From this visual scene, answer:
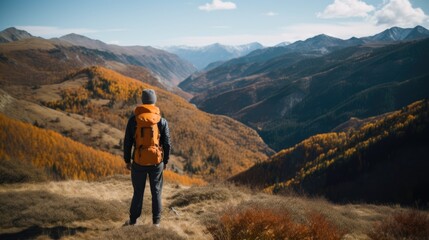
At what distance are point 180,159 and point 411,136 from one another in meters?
100

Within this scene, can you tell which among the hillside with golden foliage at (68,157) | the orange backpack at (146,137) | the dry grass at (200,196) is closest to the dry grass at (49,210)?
the dry grass at (200,196)

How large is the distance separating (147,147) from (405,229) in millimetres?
8570

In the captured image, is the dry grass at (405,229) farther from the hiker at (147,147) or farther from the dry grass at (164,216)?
the hiker at (147,147)

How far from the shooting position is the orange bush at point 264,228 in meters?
8.33

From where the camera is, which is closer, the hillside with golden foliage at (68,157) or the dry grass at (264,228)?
→ the dry grass at (264,228)

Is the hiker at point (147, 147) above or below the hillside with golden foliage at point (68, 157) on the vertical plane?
above

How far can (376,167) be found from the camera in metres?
86.8

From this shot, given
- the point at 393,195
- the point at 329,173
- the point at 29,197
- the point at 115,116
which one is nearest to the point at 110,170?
the point at 329,173

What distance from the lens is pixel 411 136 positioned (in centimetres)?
8869

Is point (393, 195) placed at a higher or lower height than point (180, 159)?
higher

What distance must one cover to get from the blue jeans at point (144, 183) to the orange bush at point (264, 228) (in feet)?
6.15

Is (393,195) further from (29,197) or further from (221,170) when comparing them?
(221,170)

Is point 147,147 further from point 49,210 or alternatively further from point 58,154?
point 58,154

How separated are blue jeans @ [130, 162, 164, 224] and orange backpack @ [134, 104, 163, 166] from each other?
318 mm
